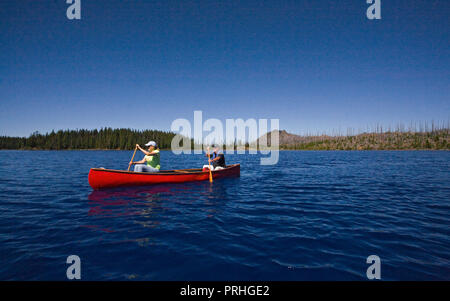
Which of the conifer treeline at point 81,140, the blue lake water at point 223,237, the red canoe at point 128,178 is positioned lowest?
the blue lake water at point 223,237

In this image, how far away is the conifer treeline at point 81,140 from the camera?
13375cm

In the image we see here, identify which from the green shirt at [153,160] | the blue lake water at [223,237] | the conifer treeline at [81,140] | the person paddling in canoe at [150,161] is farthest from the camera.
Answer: the conifer treeline at [81,140]

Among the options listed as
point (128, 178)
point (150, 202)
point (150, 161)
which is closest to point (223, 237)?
point (150, 202)

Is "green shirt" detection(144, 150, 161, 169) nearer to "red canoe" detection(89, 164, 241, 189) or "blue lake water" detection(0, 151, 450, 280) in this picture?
"red canoe" detection(89, 164, 241, 189)

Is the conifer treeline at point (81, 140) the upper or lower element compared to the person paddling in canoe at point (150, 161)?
upper

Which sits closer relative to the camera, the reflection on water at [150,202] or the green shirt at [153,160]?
the reflection on water at [150,202]

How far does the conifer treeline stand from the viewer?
13375 cm

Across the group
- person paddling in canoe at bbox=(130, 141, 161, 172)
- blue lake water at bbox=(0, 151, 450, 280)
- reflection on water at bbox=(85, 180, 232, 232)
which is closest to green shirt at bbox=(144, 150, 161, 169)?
person paddling in canoe at bbox=(130, 141, 161, 172)

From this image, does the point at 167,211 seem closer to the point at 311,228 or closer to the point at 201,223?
the point at 201,223

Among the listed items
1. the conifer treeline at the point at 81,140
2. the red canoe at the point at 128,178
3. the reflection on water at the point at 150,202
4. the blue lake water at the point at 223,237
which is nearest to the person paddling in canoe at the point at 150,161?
the red canoe at the point at 128,178

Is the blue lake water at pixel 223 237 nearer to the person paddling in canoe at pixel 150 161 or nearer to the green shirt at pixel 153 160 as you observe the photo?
the person paddling in canoe at pixel 150 161
